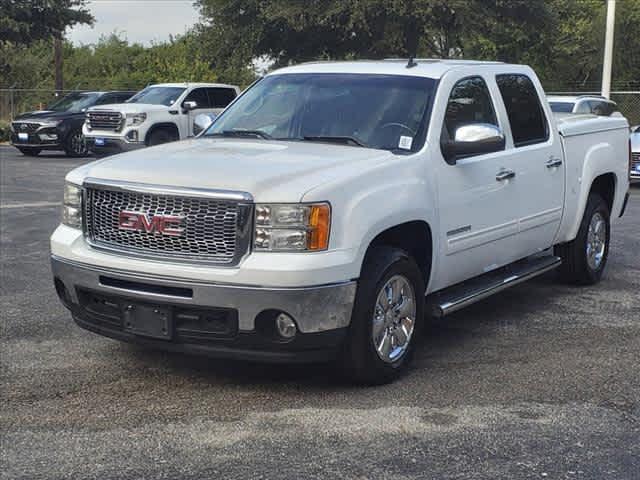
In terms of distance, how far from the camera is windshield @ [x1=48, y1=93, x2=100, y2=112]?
24.1m

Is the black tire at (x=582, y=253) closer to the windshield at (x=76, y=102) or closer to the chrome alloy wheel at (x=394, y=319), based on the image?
the chrome alloy wheel at (x=394, y=319)

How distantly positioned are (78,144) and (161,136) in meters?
3.13

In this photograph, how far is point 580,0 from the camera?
2046 inches

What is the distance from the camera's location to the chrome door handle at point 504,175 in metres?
6.48

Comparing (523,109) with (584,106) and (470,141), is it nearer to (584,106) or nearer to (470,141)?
(470,141)

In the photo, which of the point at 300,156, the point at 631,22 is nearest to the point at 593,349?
the point at 300,156

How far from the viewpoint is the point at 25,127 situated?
23.4 metres

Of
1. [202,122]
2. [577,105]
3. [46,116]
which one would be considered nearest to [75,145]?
[46,116]

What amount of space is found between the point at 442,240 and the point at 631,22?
154 feet

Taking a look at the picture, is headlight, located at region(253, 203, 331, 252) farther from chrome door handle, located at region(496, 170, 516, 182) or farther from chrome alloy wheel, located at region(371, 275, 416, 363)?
chrome door handle, located at region(496, 170, 516, 182)

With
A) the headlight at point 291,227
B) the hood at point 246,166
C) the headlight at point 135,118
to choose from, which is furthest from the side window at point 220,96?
the headlight at point 291,227

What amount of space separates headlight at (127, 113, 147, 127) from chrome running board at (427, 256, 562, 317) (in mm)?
14524

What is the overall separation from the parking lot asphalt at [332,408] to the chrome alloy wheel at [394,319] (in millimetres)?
206

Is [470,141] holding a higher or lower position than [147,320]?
higher
